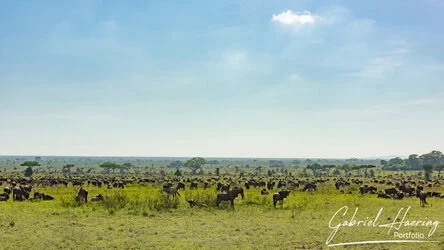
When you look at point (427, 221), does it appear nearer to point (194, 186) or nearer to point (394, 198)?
point (394, 198)

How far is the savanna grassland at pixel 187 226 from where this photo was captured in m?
17.0

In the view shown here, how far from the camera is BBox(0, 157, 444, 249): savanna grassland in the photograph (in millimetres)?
17016

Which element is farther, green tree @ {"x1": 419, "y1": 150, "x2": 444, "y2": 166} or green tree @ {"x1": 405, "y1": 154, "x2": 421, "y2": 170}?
green tree @ {"x1": 419, "y1": 150, "x2": 444, "y2": 166}

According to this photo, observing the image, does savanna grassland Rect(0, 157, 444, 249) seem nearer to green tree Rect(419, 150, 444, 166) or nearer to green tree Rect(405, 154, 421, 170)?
green tree Rect(405, 154, 421, 170)

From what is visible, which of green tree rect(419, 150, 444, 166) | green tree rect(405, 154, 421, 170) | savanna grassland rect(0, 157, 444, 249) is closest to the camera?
savanna grassland rect(0, 157, 444, 249)

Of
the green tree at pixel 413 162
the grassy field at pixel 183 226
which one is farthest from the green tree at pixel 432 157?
the grassy field at pixel 183 226

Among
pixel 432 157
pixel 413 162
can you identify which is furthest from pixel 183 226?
pixel 432 157

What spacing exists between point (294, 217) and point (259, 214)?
2.51 m

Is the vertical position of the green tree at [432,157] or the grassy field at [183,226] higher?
the green tree at [432,157]

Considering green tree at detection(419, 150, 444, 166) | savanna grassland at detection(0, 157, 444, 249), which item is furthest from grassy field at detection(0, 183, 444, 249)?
green tree at detection(419, 150, 444, 166)

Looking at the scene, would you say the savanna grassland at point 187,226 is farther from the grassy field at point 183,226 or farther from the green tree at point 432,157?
the green tree at point 432,157

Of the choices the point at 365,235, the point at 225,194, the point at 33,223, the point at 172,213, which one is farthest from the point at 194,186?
the point at 365,235

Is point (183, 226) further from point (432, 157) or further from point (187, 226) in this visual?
point (432, 157)

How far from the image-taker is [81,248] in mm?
16234
